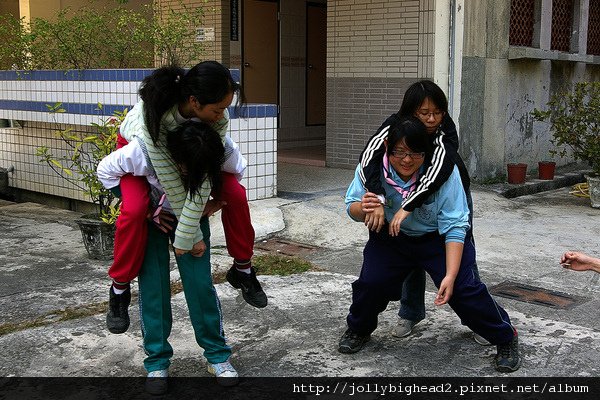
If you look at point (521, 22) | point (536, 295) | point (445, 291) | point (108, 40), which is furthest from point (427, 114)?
point (521, 22)

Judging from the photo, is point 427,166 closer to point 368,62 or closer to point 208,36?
point 368,62

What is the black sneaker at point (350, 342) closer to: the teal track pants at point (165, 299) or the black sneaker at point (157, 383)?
the teal track pants at point (165, 299)

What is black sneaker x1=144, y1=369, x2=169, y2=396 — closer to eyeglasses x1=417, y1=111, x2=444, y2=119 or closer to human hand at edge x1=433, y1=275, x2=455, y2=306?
human hand at edge x1=433, y1=275, x2=455, y2=306

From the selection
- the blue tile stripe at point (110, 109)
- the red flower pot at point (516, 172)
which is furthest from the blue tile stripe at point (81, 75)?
the red flower pot at point (516, 172)

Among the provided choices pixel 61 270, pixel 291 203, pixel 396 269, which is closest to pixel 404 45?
pixel 291 203

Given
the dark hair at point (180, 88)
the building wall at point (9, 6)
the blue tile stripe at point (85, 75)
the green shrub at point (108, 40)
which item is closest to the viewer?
the dark hair at point (180, 88)

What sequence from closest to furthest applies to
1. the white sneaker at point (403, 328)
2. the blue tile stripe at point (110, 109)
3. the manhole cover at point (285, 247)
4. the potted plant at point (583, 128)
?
the white sneaker at point (403, 328), the manhole cover at point (285, 247), the blue tile stripe at point (110, 109), the potted plant at point (583, 128)

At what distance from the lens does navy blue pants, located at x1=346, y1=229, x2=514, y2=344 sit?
3.74 metres

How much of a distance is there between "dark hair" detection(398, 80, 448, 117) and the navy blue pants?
2.03 feet

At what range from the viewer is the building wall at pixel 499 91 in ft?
28.2

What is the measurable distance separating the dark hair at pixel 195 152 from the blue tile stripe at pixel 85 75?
2.92 m

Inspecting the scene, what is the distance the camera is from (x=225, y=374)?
3654mm

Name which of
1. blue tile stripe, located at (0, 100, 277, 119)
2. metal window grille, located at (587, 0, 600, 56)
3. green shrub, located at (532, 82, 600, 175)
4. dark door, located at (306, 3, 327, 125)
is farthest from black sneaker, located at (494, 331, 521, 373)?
dark door, located at (306, 3, 327, 125)

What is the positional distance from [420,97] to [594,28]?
7867 mm
